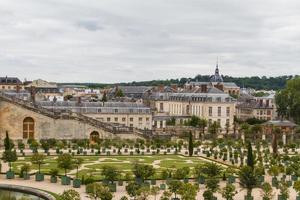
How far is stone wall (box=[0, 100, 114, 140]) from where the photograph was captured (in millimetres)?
60219

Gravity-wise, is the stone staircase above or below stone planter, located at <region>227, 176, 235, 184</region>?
above

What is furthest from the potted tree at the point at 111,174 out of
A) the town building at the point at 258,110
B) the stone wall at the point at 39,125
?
the town building at the point at 258,110

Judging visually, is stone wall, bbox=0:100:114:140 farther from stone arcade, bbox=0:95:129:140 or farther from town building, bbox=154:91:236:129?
town building, bbox=154:91:236:129

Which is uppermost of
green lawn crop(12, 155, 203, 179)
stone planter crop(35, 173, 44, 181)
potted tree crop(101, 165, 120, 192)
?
potted tree crop(101, 165, 120, 192)

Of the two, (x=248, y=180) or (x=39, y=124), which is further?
Answer: (x=39, y=124)

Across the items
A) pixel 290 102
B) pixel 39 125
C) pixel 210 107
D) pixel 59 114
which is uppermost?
pixel 290 102

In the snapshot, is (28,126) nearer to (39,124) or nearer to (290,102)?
(39,124)

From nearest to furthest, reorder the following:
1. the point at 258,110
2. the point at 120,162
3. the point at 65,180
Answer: the point at 65,180 < the point at 120,162 < the point at 258,110

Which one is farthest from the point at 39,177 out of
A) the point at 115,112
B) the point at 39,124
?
the point at 115,112

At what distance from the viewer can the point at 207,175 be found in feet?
117

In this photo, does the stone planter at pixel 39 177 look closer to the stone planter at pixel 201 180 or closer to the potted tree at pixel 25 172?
the potted tree at pixel 25 172

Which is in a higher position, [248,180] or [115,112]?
[115,112]

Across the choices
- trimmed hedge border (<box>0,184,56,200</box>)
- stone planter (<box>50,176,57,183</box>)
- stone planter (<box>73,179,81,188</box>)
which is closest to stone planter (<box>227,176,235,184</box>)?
stone planter (<box>73,179,81,188</box>)

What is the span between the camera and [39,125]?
199 ft
